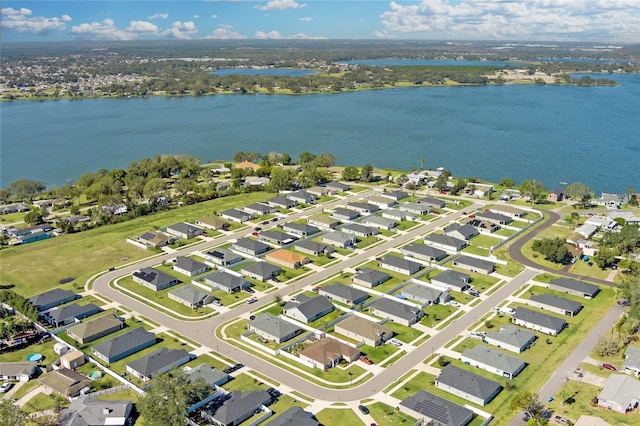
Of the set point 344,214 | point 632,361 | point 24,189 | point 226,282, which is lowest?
point 632,361

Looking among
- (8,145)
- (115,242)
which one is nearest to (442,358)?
(115,242)

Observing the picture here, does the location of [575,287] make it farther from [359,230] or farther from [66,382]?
[66,382]

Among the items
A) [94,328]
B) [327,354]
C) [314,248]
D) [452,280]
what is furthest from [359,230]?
[94,328]

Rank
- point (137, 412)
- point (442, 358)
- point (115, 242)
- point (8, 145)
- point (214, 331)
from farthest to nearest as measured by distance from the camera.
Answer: point (8, 145) < point (115, 242) < point (214, 331) < point (442, 358) < point (137, 412)

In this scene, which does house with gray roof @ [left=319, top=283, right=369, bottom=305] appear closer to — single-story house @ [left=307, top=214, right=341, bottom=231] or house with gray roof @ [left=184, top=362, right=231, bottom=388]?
house with gray roof @ [left=184, top=362, right=231, bottom=388]

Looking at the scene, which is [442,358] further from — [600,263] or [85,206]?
[85,206]

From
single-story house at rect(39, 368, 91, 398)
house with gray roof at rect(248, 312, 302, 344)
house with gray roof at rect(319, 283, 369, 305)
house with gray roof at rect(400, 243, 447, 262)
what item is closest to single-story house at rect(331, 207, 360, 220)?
house with gray roof at rect(400, 243, 447, 262)
